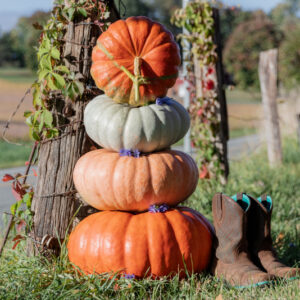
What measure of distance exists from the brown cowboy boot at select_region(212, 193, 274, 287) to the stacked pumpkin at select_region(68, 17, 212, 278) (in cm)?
10

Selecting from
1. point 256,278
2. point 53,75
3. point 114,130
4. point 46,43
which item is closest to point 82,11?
point 46,43

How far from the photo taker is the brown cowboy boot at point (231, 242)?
2.51 meters

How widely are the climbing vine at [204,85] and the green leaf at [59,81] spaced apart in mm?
2513

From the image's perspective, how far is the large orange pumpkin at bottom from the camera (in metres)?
2.41

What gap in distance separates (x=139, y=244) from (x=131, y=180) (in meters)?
0.38

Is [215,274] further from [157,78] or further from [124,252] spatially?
[157,78]

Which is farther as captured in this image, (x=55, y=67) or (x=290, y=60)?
(x=290, y=60)

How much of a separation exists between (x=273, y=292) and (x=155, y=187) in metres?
0.89

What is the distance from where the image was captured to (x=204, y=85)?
5.02 meters

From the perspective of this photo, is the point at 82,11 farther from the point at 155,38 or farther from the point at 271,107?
the point at 271,107

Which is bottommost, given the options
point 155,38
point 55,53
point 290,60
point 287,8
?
point 55,53

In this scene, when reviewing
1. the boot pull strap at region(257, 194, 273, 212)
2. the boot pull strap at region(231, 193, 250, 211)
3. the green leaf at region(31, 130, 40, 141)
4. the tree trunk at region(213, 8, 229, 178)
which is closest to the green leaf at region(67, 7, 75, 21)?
the green leaf at region(31, 130, 40, 141)

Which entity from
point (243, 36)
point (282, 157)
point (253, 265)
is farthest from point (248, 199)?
point (243, 36)

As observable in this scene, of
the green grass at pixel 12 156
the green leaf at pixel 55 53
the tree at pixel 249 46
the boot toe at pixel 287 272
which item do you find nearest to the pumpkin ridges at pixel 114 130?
the green leaf at pixel 55 53
